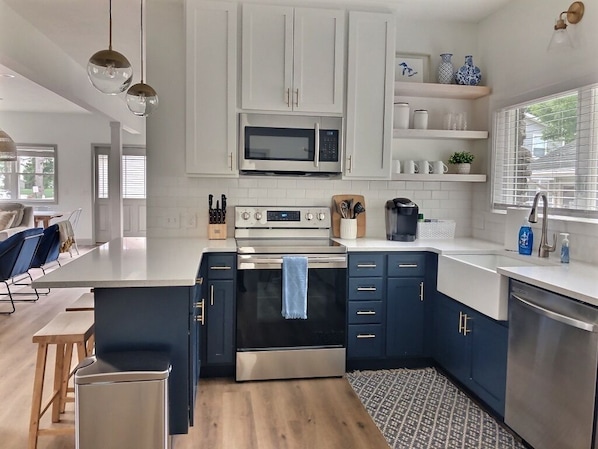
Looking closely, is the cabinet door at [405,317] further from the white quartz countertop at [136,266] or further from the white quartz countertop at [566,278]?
the white quartz countertop at [136,266]

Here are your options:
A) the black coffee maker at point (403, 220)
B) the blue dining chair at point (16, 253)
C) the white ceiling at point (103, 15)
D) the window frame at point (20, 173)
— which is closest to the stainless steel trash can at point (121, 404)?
the black coffee maker at point (403, 220)

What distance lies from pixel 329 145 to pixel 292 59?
2.16ft

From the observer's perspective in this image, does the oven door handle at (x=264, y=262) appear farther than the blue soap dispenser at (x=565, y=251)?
Yes

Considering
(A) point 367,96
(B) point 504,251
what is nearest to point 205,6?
(A) point 367,96

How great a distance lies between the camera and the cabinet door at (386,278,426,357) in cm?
323

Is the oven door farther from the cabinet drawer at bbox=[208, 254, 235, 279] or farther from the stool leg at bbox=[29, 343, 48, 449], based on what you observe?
the stool leg at bbox=[29, 343, 48, 449]

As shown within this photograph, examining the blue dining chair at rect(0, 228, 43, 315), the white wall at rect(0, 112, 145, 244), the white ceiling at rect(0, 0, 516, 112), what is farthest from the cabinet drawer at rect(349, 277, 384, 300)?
the white wall at rect(0, 112, 145, 244)

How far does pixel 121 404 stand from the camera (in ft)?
5.85

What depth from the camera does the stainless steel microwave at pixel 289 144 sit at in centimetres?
330

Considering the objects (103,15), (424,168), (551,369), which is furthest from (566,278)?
(103,15)

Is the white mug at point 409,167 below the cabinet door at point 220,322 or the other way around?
the other way around

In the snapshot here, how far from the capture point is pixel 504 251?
3084 millimetres

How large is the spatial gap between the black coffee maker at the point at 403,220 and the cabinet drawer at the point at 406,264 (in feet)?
0.89

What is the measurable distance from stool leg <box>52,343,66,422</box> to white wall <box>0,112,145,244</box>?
7.38m
